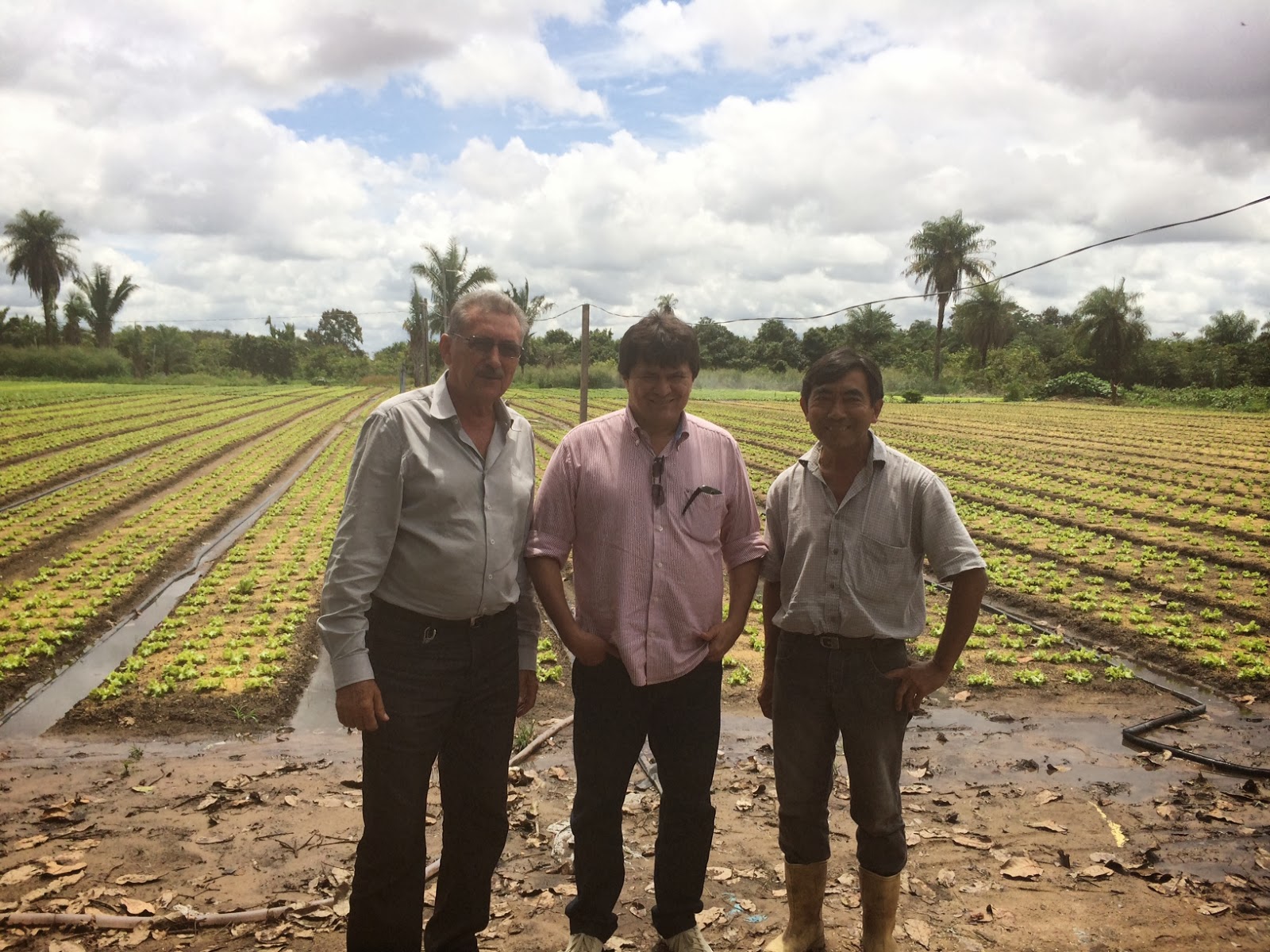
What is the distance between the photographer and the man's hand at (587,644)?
8.74 feet

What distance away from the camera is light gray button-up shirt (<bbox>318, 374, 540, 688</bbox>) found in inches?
97.3

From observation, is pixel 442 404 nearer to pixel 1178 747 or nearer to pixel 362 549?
pixel 362 549

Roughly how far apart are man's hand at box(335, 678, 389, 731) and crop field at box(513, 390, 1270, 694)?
5.67 meters

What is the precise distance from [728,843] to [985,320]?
62757 millimetres

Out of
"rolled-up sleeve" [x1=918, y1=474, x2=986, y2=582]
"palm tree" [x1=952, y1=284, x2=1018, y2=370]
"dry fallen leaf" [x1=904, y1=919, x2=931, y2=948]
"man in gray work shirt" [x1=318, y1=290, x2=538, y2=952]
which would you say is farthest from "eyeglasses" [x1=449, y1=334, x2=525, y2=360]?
"palm tree" [x1=952, y1=284, x2=1018, y2=370]

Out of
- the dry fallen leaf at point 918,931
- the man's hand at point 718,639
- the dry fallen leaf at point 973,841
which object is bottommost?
the dry fallen leaf at point 973,841

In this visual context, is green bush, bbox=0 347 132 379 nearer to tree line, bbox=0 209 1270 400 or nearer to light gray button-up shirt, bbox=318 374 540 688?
tree line, bbox=0 209 1270 400

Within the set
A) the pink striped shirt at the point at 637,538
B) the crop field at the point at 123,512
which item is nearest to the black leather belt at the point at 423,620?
the pink striped shirt at the point at 637,538

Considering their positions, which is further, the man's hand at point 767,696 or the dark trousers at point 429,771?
the man's hand at point 767,696

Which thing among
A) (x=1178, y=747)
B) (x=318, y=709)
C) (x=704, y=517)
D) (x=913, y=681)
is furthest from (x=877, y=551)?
(x=318, y=709)

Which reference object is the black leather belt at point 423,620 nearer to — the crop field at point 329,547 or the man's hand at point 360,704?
the man's hand at point 360,704

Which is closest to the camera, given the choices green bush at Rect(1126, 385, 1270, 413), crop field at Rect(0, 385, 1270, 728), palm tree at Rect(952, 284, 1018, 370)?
crop field at Rect(0, 385, 1270, 728)

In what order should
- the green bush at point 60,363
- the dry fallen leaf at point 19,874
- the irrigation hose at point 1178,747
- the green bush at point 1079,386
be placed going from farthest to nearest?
the green bush at point 1079,386
the green bush at point 60,363
the irrigation hose at point 1178,747
the dry fallen leaf at point 19,874

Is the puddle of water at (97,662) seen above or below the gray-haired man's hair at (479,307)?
below
